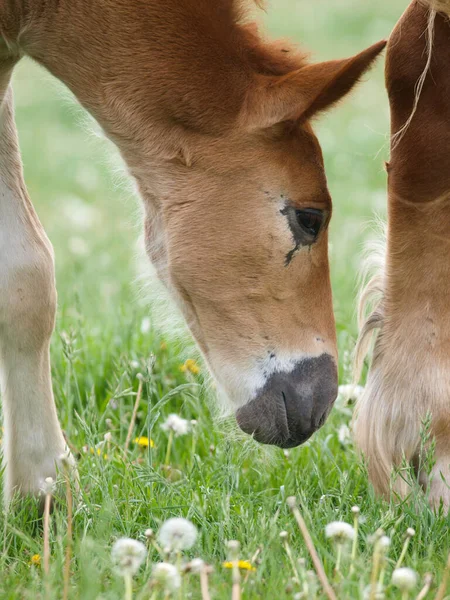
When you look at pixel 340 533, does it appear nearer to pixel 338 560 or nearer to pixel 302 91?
pixel 338 560

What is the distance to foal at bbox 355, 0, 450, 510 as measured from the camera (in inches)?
103

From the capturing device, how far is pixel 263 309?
2680 mm

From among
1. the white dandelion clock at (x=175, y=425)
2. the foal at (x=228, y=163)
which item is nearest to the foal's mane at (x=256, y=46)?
the foal at (x=228, y=163)

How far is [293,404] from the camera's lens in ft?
8.70

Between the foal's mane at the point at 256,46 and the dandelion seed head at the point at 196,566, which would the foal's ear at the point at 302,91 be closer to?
the foal's mane at the point at 256,46

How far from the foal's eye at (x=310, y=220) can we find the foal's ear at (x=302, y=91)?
0.26 m

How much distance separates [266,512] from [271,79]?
117 centimetres

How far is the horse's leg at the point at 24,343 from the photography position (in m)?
2.87

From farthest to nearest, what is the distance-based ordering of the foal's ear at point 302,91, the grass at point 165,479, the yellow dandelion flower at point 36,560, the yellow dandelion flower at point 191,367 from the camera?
1. the yellow dandelion flower at point 191,367
2. the foal's ear at point 302,91
3. the yellow dandelion flower at point 36,560
4. the grass at point 165,479

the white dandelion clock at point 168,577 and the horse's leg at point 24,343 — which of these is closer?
the white dandelion clock at point 168,577

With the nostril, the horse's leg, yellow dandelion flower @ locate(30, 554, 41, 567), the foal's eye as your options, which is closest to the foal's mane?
the foal's eye

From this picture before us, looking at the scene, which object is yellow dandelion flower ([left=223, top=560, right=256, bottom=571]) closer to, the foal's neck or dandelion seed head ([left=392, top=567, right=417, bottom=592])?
dandelion seed head ([left=392, top=567, right=417, bottom=592])

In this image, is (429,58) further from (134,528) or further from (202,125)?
(134,528)

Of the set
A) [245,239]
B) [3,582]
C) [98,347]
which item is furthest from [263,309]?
[98,347]
